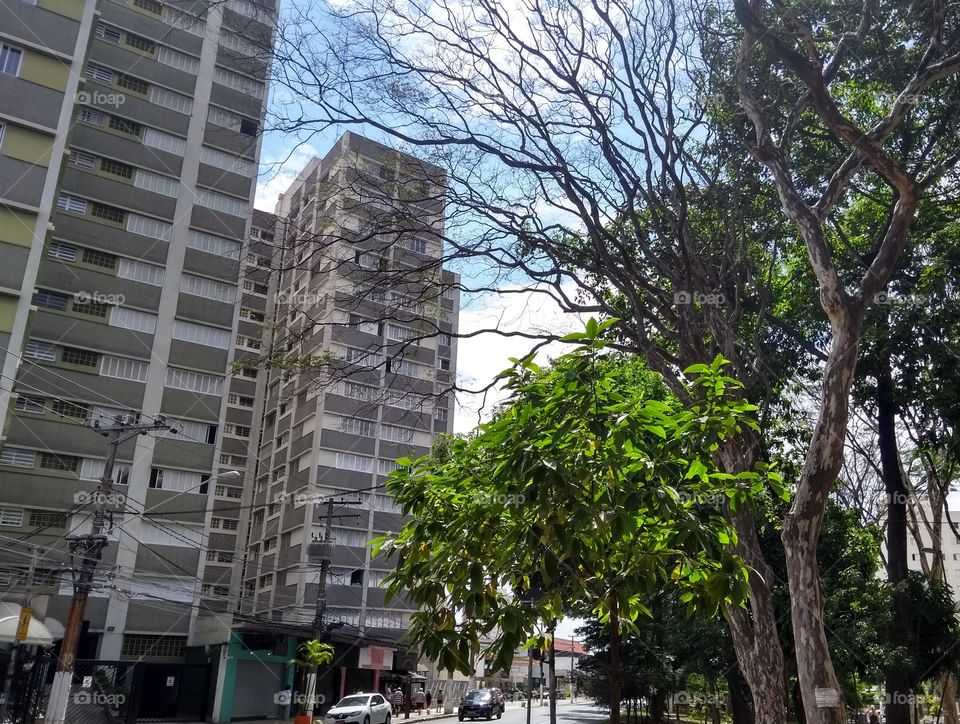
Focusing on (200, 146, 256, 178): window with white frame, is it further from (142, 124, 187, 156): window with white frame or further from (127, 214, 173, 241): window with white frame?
(127, 214, 173, 241): window with white frame

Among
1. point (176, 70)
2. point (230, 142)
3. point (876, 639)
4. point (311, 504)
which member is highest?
point (176, 70)

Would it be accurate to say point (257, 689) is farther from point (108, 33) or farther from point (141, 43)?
point (108, 33)

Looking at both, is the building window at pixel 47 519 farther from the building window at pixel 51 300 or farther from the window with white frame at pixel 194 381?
the building window at pixel 51 300

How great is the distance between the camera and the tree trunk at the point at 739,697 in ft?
68.2

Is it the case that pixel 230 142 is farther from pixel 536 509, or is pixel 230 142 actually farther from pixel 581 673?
pixel 536 509

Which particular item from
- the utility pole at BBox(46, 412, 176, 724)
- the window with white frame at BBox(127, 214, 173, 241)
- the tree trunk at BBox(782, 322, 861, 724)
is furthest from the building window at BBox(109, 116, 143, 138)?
the tree trunk at BBox(782, 322, 861, 724)

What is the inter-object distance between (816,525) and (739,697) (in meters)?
15.7

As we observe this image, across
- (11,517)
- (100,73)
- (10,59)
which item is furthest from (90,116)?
(11,517)

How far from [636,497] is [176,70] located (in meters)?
37.6

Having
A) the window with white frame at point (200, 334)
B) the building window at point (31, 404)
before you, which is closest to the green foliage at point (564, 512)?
the building window at point (31, 404)

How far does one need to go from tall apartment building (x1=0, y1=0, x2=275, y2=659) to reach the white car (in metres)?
6.72

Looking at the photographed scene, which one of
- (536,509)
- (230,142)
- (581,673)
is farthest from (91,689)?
(230,142)

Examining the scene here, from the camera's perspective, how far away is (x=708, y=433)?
5.70 m

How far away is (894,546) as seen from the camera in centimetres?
2002
